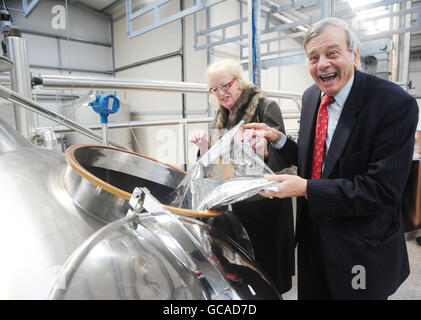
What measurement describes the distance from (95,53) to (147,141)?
2260 mm

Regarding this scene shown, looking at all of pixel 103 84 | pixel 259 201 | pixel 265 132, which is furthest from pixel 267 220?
pixel 103 84

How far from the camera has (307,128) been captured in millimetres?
811

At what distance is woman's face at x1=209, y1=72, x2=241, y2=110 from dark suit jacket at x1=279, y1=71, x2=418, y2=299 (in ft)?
1.29

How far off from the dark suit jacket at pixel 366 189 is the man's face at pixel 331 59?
4 centimetres

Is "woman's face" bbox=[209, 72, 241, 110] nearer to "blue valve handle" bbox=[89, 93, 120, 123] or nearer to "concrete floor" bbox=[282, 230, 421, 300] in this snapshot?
"blue valve handle" bbox=[89, 93, 120, 123]

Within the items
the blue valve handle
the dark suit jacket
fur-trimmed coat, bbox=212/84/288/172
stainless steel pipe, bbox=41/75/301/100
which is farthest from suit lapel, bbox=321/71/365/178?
stainless steel pipe, bbox=41/75/301/100

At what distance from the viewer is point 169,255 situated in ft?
1.28

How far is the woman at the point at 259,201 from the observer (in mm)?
977

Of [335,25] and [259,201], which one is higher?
[335,25]

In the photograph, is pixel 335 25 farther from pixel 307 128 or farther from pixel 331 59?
pixel 307 128

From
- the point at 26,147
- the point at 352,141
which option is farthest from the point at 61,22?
the point at 352,141

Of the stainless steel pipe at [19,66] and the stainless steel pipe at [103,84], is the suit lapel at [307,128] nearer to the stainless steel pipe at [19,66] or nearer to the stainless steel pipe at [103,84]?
the stainless steel pipe at [103,84]

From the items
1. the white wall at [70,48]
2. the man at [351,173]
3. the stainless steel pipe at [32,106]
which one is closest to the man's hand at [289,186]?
the man at [351,173]

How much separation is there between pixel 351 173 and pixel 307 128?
7.5 inches
